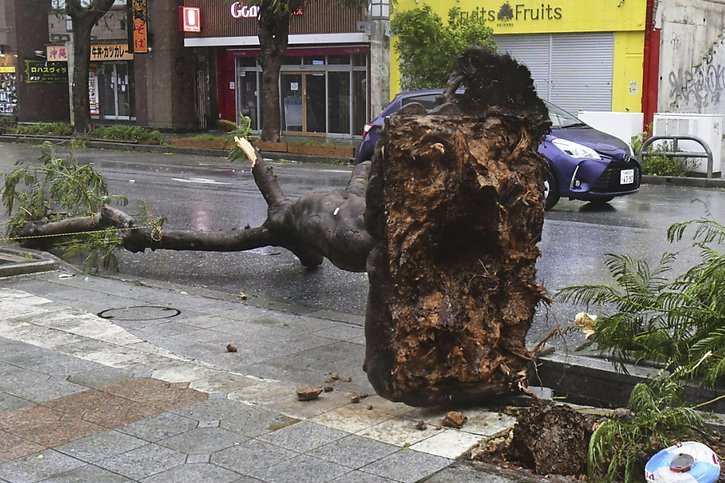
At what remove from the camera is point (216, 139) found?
27750mm

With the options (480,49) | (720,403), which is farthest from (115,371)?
(720,403)

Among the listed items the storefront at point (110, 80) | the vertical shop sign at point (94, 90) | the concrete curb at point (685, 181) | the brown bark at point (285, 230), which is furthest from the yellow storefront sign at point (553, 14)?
the vertical shop sign at point (94, 90)

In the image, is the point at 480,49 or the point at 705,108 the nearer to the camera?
the point at 480,49

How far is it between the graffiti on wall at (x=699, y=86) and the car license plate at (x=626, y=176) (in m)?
11.2

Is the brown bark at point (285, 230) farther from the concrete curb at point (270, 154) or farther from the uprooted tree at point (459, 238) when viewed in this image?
the concrete curb at point (270, 154)

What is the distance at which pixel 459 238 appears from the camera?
213 inches

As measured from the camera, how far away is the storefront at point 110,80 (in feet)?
121

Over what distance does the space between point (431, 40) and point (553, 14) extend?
4096mm

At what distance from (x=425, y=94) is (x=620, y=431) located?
1162 centimetres

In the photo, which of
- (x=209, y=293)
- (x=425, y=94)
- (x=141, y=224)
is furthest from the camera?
(x=425, y=94)

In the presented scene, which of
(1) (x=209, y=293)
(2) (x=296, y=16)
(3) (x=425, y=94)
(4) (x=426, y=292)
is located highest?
(2) (x=296, y=16)

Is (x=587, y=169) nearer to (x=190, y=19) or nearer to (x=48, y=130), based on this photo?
(x=190, y=19)

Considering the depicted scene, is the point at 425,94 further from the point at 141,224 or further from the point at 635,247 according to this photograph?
the point at 141,224

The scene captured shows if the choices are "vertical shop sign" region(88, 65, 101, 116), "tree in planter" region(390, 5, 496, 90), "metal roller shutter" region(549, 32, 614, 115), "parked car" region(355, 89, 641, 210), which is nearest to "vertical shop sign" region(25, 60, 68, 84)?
"vertical shop sign" region(88, 65, 101, 116)
